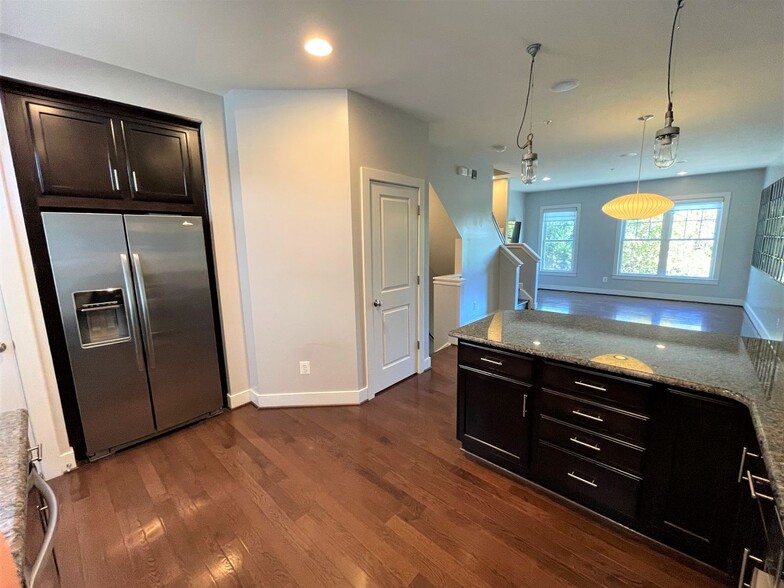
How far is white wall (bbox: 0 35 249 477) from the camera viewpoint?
77.8 inches

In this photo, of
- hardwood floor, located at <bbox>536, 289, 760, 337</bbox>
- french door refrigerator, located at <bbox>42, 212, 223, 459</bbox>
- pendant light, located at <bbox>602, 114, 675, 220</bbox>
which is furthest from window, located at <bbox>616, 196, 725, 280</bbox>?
french door refrigerator, located at <bbox>42, 212, 223, 459</bbox>

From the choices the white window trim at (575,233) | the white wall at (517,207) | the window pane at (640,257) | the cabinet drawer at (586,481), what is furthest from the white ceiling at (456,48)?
the white wall at (517,207)

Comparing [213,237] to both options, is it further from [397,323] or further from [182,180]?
[397,323]

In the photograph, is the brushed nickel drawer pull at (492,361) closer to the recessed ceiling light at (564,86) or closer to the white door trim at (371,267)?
the white door trim at (371,267)

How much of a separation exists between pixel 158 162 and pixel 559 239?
939 centimetres

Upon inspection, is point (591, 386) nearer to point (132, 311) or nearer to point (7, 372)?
point (132, 311)

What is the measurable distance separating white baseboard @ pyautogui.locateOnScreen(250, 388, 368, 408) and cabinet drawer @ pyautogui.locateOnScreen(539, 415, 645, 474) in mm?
1686

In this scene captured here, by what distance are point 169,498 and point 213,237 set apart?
1890mm

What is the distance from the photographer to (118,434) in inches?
95.3

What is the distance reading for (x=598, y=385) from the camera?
1.69 metres

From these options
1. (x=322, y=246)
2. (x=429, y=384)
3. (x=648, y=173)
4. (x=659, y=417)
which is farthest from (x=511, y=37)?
(x=648, y=173)

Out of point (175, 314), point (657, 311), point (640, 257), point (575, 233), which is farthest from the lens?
point (575, 233)

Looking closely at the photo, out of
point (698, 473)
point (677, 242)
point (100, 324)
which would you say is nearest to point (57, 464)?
point (100, 324)

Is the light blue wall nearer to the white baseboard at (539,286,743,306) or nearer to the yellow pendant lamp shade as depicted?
the white baseboard at (539,286,743,306)
